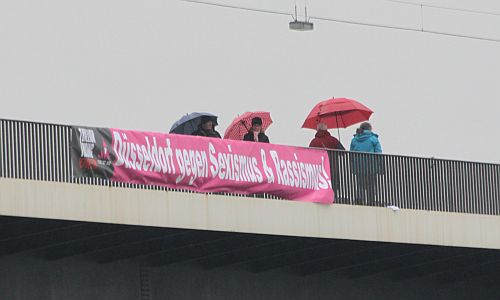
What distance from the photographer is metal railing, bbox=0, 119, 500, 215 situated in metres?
24.4

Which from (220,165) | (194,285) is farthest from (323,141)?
(194,285)

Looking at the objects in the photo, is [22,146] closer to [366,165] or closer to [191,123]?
[191,123]

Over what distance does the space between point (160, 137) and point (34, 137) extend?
2134mm

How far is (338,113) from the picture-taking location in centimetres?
2939

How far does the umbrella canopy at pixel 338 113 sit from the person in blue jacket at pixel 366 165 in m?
0.74

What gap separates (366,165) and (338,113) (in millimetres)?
1696

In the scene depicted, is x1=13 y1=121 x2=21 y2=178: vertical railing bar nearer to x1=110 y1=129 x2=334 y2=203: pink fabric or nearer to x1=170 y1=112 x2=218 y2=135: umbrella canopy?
x1=110 y1=129 x2=334 y2=203: pink fabric

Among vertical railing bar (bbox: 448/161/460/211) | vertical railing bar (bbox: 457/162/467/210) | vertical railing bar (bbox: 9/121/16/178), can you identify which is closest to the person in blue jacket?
vertical railing bar (bbox: 448/161/460/211)

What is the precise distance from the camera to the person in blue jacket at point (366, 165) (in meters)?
27.8
